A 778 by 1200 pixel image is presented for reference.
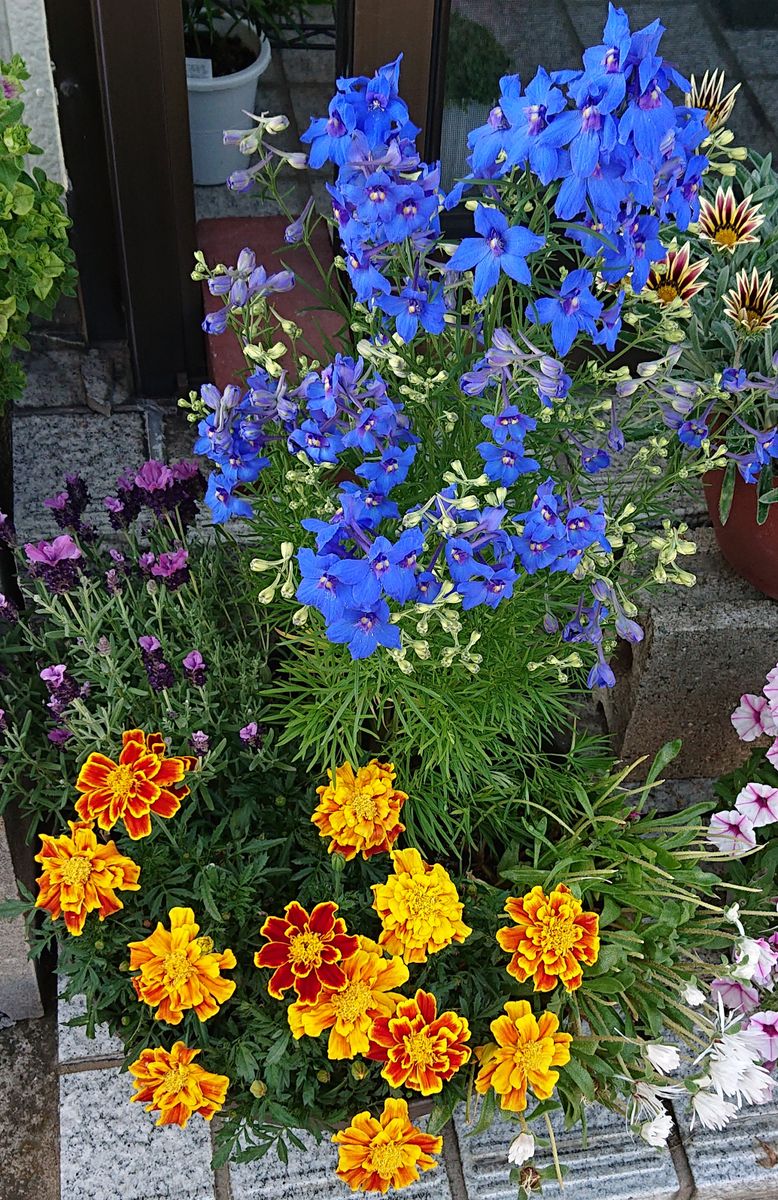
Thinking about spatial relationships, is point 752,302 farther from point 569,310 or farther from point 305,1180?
point 305,1180

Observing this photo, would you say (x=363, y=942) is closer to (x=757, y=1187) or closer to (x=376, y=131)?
(x=757, y=1187)

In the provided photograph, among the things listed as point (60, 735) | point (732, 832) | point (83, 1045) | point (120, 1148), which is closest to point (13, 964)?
point (83, 1045)

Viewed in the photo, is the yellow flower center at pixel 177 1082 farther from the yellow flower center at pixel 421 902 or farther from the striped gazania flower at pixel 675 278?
A: the striped gazania flower at pixel 675 278

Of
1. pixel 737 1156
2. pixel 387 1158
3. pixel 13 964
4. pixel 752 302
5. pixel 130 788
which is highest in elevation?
pixel 752 302

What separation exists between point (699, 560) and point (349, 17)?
121 centimetres

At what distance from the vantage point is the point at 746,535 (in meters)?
2.10

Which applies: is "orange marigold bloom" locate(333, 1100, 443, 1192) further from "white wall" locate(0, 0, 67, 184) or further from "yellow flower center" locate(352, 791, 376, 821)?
"white wall" locate(0, 0, 67, 184)

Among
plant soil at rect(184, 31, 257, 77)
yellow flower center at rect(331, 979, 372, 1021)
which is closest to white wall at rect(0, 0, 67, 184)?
plant soil at rect(184, 31, 257, 77)

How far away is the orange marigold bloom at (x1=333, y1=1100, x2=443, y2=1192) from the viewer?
1.56m

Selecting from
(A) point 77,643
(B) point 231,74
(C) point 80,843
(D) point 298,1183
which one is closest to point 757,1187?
(D) point 298,1183

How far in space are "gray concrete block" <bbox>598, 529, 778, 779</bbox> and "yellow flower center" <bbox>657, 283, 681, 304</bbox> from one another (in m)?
0.65

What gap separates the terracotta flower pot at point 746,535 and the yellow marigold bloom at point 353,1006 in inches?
38.3

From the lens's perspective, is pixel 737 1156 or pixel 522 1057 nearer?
pixel 522 1057

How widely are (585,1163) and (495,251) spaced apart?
4.65 feet
